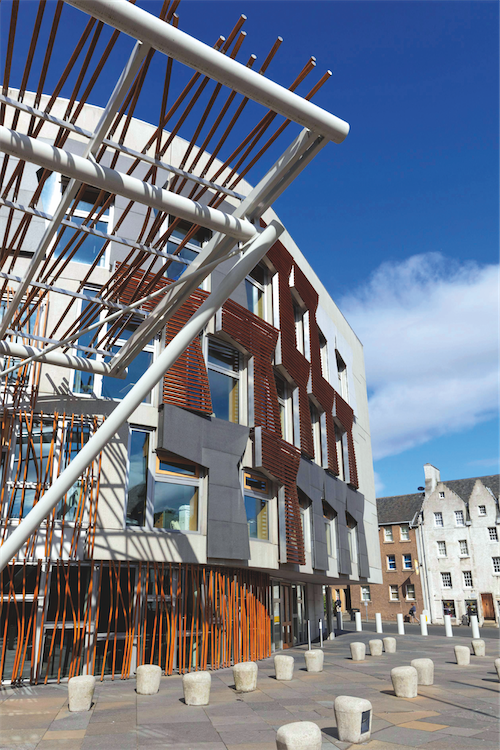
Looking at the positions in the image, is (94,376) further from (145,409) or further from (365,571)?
(365,571)

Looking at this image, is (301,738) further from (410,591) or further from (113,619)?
(410,591)

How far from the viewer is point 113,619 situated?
14453 mm

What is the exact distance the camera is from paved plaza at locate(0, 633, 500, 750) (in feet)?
28.0

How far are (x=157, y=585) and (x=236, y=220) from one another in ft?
38.2

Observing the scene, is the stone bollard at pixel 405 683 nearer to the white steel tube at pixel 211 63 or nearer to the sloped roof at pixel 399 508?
the white steel tube at pixel 211 63

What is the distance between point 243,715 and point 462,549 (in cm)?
5586

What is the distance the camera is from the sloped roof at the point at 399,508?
65.5 meters

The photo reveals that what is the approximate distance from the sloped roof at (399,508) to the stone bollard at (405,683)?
54875mm

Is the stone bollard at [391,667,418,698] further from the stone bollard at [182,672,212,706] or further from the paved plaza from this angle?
the stone bollard at [182,672,212,706]

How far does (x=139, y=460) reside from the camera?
1582 centimetres

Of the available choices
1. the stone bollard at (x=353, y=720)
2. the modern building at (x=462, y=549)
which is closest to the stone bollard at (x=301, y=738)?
the stone bollard at (x=353, y=720)

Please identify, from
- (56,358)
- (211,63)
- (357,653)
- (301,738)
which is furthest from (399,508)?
(211,63)

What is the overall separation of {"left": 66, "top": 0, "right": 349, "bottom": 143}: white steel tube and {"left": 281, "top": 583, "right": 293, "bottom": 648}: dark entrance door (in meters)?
23.3

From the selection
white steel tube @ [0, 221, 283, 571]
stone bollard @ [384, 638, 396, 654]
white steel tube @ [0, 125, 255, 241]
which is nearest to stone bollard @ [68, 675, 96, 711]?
white steel tube @ [0, 221, 283, 571]
